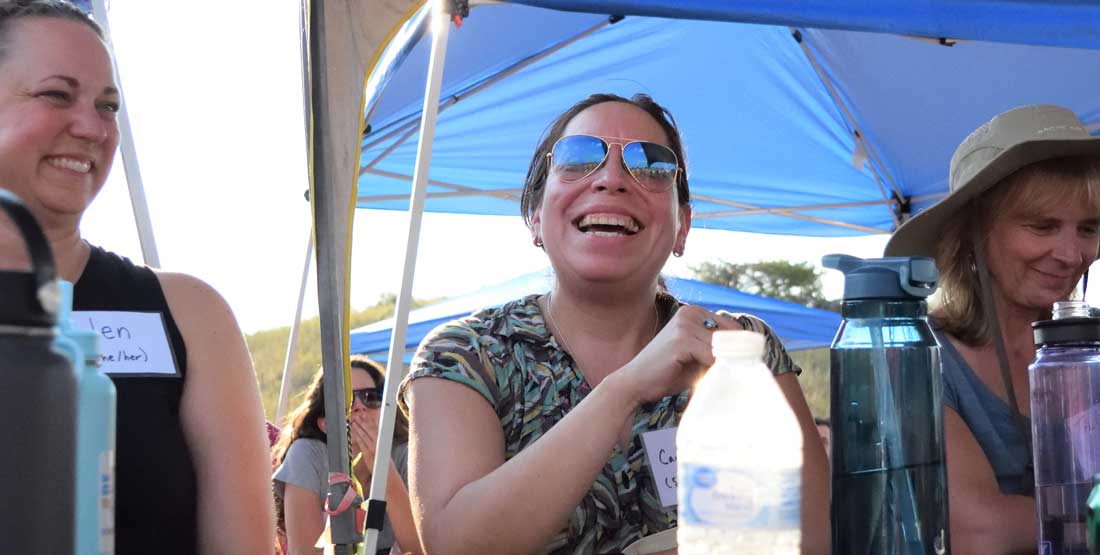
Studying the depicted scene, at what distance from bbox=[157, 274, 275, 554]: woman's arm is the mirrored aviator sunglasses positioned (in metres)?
0.61

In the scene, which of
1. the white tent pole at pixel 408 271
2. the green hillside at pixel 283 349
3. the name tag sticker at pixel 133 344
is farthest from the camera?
the green hillside at pixel 283 349

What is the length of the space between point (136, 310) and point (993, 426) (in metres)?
1.42

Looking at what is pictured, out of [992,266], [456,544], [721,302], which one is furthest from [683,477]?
[721,302]

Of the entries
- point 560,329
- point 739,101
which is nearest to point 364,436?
point 739,101

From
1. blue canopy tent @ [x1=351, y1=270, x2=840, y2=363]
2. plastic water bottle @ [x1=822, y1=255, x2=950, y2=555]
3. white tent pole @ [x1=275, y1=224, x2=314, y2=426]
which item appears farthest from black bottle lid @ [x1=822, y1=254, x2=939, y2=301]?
blue canopy tent @ [x1=351, y1=270, x2=840, y2=363]

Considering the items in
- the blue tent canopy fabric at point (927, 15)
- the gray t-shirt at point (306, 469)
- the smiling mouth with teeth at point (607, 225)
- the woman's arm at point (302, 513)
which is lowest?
the woman's arm at point (302, 513)

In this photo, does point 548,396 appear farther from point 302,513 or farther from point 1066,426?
point 302,513

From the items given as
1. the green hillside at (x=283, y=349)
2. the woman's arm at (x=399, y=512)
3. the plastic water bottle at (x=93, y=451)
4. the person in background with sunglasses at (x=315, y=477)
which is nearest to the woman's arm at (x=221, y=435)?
the plastic water bottle at (x=93, y=451)

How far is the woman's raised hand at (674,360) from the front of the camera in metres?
1.30

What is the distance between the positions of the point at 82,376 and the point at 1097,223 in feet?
6.00

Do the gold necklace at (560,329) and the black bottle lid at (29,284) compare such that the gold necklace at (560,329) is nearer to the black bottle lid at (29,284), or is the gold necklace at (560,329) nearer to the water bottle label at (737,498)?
the water bottle label at (737,498)

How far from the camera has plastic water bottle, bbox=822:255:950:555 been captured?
3.70 ft

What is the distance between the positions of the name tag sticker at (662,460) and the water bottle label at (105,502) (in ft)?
3.15

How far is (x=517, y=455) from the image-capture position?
149cm
